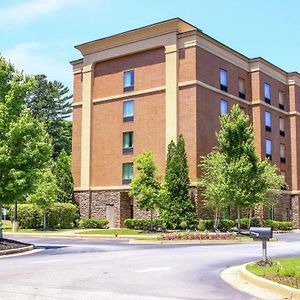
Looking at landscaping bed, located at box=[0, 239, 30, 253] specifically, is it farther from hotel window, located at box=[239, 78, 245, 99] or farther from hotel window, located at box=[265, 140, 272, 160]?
hotel window, located at box=[265, 140, 272, 160]

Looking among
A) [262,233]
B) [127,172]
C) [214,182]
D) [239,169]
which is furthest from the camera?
[127,172]

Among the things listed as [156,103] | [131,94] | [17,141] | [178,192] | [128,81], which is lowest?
[178,192]

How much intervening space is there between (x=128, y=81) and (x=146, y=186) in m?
12.9

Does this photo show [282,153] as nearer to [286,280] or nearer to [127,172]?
[127,172]

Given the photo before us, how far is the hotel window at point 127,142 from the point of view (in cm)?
4537

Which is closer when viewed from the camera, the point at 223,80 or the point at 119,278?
the point at 119,278

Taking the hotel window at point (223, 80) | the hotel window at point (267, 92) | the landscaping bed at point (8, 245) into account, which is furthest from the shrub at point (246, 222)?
the landscaping bed at point (8, 245)

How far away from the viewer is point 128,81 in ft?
152

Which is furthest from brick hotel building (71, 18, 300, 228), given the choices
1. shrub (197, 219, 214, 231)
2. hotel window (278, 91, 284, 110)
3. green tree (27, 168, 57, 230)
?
green tree (27, 168, 57, 230)

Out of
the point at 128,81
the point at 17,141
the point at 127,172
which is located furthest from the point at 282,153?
the point at 17,141

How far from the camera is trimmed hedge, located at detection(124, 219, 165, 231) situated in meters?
39.2

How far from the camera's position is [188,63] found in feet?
139

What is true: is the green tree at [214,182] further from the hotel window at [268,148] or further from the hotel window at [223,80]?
the hotel window at [268,148]

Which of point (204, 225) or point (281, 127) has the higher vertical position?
point (281, 127)
